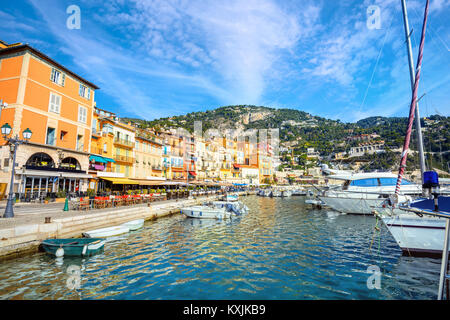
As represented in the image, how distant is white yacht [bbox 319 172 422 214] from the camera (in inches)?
813

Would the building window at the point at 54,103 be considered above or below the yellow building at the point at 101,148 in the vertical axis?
above

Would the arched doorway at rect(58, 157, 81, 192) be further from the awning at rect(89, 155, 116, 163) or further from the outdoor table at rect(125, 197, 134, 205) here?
the outdoor table at rect(125, 197, 134, 205)

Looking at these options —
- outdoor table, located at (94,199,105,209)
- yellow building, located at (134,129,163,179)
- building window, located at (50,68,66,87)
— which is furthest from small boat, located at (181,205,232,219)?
building window, located at (50,68,66,87)

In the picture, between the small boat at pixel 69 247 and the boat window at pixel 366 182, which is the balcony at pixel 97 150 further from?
the boat window at pixel 366 182

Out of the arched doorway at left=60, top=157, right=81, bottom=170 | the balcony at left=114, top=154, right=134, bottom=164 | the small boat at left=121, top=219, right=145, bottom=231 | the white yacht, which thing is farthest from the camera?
the balcony at left=114, top=154, right=134, bottom=164

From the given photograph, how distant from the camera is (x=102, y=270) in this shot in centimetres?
829

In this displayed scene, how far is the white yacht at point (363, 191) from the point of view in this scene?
20641 mm

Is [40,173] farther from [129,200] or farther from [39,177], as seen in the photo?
[129,200]

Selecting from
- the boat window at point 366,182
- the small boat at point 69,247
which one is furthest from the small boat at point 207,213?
the boat window at point 366,182

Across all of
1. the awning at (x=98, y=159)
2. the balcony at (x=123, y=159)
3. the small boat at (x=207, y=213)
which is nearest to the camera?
the small boat at (x=207, y=213)

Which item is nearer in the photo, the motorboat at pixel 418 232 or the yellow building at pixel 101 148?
the motorboat at pixel 418 232

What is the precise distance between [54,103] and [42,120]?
2.09m
